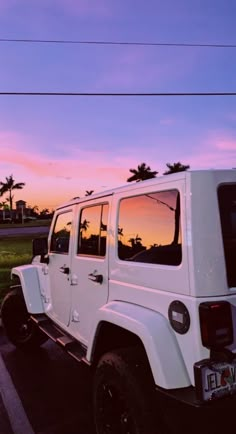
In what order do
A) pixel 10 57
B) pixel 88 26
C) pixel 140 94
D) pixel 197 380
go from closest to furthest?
pixel 197 380 < pixel 88 26 < pixel 10 57 < pixel 140 94

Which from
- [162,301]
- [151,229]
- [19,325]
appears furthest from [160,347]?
[19,325]

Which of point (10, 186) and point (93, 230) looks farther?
point (10, 186)

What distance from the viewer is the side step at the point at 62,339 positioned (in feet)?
12.4

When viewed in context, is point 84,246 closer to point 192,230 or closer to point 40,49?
point 192,230

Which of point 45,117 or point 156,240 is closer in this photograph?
point 156,240

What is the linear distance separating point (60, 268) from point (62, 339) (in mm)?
733

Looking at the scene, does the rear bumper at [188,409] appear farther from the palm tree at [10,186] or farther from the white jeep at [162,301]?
the palm tree at [10,186]

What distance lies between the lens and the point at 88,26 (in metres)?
11.9

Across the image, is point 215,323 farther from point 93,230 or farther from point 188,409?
point 93,230

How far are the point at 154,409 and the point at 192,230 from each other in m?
1.10

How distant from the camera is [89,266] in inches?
149

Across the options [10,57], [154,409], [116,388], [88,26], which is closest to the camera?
[154,409]

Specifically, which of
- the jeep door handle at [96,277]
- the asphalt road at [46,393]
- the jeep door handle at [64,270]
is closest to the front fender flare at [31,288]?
the asphalt road at [46,393]

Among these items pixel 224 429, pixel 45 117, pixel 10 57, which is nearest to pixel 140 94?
pixel 45 117
